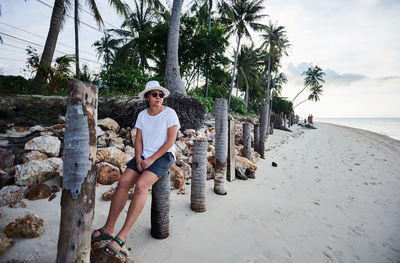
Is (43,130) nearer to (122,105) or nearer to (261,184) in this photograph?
(122,105)

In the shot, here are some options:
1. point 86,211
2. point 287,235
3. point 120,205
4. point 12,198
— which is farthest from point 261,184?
point 12,198

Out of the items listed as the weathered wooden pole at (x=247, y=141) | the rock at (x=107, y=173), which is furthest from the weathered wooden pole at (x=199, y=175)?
the weathered wooden pole at (x=247, y=141)

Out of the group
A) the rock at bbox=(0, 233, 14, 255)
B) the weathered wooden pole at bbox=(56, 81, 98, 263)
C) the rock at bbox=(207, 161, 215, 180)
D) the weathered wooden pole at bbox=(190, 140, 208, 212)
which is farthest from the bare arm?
the rock at bbox=(207, 161, 215, 180)

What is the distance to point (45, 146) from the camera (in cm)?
346

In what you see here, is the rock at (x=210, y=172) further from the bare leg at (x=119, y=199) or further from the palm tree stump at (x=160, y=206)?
the bare leg at (x=119, y=199)

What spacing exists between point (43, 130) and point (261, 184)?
17.9 feet

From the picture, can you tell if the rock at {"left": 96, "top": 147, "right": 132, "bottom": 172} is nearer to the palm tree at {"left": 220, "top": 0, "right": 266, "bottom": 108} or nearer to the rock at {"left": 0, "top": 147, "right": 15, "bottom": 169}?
the rock at {"left": 0, "top": 147, "right": 15, "bottom": 169}

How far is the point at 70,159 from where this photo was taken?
4.65ft

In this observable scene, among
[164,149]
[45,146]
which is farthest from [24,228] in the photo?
[45,146]

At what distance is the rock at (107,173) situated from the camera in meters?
3.26

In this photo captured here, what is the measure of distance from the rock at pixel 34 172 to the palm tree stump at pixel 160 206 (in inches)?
81.5

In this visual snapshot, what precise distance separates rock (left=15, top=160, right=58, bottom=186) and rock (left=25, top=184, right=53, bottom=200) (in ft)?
0.56

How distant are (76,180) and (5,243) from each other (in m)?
1.25

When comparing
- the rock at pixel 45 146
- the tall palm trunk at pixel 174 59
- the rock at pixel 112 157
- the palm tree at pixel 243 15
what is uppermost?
the palm tree at pixel 243 15
